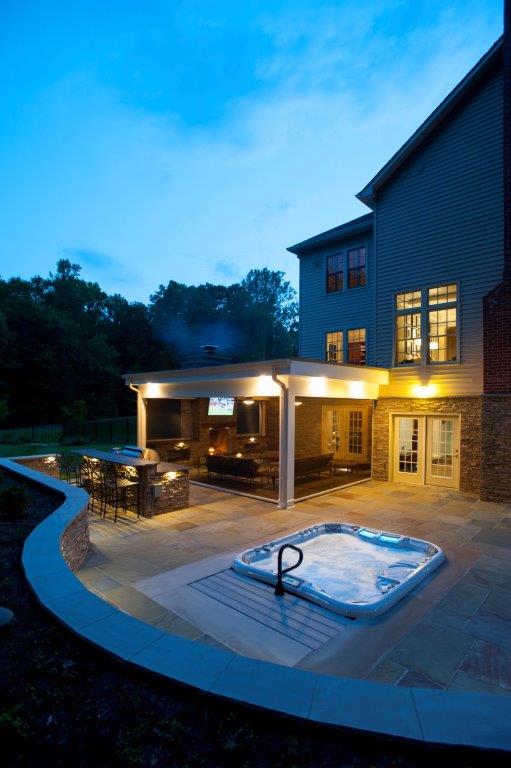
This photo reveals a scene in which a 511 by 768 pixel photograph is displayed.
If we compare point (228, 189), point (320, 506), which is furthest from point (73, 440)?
point (228, 189)

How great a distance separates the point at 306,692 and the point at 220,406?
12.6 metres

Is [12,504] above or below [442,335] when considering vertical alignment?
below

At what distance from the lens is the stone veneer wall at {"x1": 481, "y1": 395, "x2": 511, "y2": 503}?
9.98 metres

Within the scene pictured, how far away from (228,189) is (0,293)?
12669 centimetres

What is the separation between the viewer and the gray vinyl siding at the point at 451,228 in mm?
10539

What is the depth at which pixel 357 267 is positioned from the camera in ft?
46.6

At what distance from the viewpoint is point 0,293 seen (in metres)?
34.5

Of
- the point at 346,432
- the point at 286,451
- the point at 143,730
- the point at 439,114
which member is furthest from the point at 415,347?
the point at 143,730

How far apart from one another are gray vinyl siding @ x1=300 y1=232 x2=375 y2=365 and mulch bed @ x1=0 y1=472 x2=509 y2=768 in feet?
39.0

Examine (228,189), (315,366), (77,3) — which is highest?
(228,189)

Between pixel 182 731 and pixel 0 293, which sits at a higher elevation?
pixel 0 293

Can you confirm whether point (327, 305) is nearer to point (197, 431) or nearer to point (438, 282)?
point (438, 282)

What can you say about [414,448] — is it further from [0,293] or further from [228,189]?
[228,189]

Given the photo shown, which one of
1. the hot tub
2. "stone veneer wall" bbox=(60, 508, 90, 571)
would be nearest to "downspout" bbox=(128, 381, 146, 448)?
"stone veneer wall" bbox=(60, 508, 90, 571)
